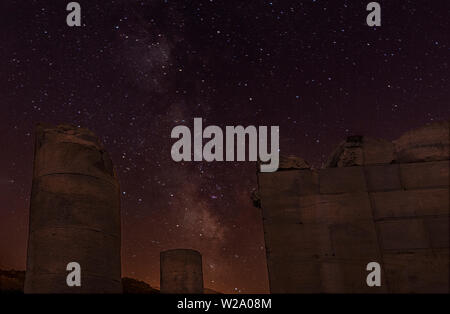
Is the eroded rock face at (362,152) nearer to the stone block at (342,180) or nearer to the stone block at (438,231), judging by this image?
the stone block at (342,180)

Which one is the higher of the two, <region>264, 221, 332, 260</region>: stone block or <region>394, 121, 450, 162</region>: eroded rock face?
<region>394, 121, 450, 162</region>: eroded rock face

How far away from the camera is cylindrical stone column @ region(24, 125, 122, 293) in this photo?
307 inches

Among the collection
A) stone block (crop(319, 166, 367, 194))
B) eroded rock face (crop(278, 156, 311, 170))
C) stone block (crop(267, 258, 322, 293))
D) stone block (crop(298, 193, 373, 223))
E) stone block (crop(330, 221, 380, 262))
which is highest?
eroded rock face (crop(278, 156, 311, 170))

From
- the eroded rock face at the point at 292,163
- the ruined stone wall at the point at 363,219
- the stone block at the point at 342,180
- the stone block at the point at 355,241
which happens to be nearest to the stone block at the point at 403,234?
the ruined stone wall at the point at 363,219

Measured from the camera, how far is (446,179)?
18.0 feet

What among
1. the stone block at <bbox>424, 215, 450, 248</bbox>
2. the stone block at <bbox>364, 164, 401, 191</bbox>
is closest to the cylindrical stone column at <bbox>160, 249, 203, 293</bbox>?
the stone block at <bbox>364, 164, 401, 191</bbox>

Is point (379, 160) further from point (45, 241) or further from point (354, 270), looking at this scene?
point (45, 241)

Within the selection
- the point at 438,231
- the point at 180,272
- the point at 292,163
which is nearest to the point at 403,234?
the point at 438,231

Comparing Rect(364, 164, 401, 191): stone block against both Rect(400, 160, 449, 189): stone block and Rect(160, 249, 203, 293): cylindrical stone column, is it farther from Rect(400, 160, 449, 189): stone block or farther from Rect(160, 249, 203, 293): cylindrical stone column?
Rect(160, 249, 203, 293): cylindrical stone column

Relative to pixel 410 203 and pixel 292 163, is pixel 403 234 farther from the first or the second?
pixel 292 163

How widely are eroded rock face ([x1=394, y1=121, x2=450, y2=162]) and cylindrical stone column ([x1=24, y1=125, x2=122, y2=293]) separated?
5546 millimetres

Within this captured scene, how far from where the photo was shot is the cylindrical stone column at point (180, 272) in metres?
14.4
